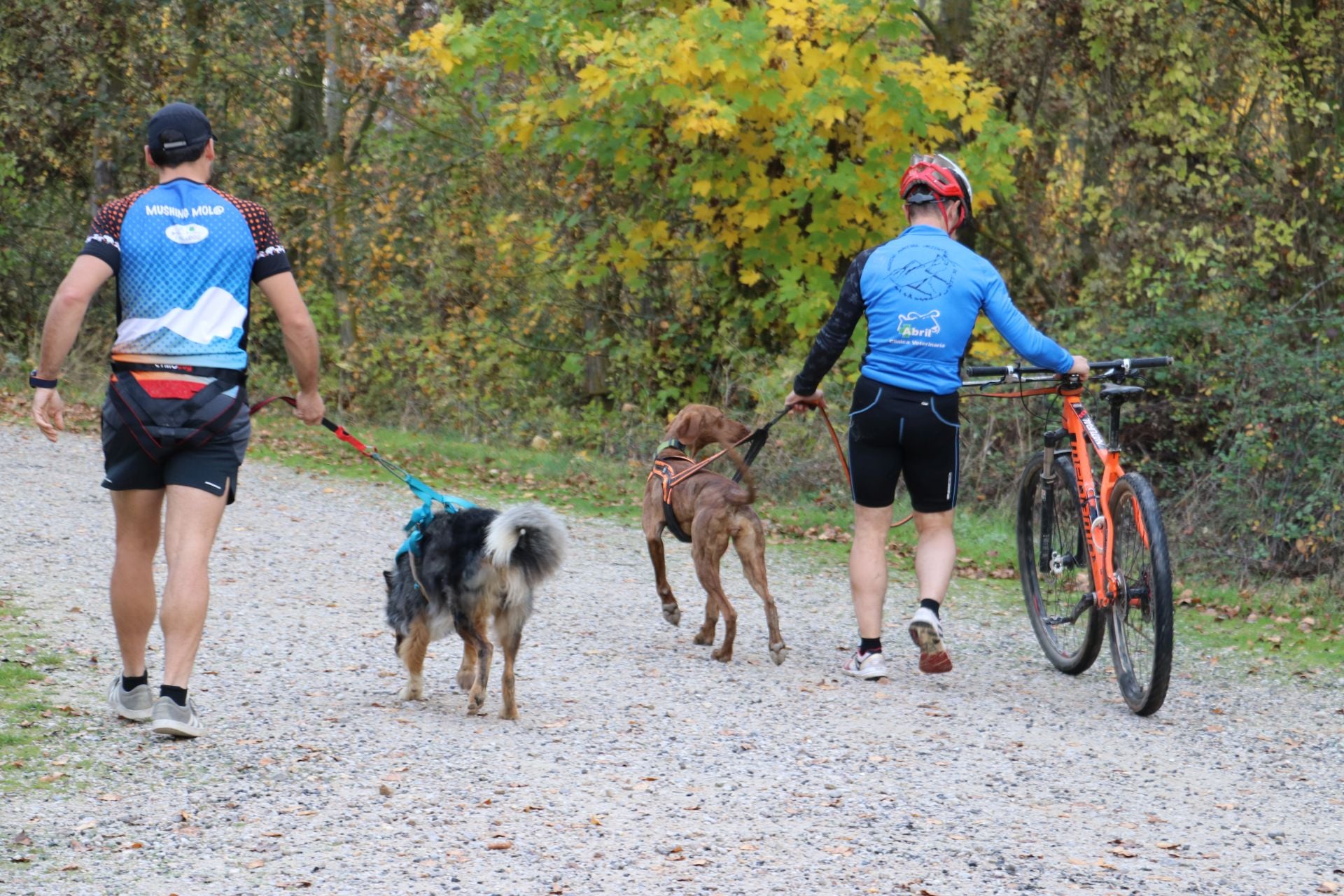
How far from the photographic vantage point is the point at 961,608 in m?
9.31

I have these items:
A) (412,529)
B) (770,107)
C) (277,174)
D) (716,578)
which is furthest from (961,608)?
(277,174)

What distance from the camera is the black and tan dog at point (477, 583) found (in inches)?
227

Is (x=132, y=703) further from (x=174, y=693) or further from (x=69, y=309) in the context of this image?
(x=69, y=309)

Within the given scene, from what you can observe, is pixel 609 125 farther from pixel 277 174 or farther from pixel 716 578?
pixel 277 174

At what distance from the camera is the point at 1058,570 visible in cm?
733

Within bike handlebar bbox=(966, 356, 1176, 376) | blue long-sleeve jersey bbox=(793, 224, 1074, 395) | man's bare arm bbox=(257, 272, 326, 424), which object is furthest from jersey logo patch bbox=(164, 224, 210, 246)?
bike handlebar bbox=(966, 356, 1176, 376)

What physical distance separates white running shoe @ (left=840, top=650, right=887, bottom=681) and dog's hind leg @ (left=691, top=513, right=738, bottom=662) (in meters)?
0.63

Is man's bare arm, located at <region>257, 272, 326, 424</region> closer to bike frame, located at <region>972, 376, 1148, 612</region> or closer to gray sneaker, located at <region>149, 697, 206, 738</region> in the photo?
gray sneaker, located at <region>149, 697, 206, 738</region>

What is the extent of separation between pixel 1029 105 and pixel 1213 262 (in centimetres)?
315

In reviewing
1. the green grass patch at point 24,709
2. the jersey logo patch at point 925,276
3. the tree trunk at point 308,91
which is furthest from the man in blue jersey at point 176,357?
the tree trunk at point 308,91

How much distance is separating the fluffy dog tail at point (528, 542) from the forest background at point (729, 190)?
6.91m

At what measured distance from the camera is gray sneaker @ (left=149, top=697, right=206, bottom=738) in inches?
213

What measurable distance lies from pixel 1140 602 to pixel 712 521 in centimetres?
206

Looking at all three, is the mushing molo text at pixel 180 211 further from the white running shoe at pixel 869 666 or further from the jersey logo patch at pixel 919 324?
the white running shoe at pixel 869 666
